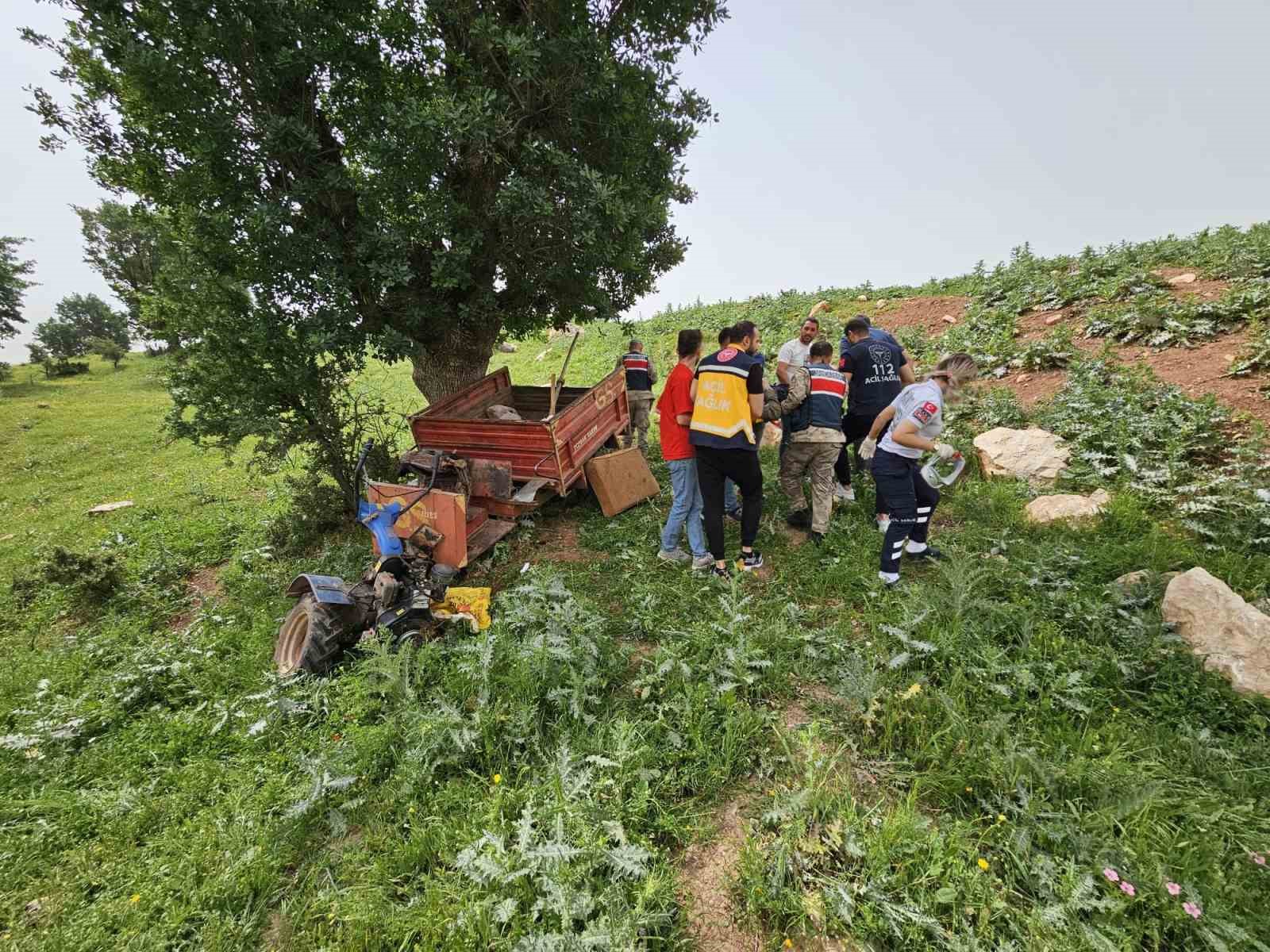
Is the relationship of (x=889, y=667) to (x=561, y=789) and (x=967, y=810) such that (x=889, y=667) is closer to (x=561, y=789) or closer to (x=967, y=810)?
(x=967, y=810)

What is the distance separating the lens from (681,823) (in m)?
2.73

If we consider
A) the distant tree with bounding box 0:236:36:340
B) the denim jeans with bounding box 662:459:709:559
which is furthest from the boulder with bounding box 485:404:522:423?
the distant tree with bounding box 0:236:36:340

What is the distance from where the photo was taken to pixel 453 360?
7332 millimetres

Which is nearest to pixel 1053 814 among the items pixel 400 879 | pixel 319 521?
Result: pixel 400 879

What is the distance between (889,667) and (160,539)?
1036 centimetres

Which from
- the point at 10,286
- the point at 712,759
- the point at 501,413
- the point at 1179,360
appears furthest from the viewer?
the point at 10,286

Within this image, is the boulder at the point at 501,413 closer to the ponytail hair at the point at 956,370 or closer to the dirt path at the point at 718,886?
the ponytail hair at the point at 956,370

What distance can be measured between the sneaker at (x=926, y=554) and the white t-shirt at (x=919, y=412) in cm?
110

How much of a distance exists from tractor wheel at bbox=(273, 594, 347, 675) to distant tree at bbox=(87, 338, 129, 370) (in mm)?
41142

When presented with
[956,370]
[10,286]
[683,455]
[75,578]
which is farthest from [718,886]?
[10,286]

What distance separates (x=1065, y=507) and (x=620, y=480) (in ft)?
15.7

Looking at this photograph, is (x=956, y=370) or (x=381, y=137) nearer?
(x=956, y=370)

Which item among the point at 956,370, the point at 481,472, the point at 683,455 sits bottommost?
the point at 481,472

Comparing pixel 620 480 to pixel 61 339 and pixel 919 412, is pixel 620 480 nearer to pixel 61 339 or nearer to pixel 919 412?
pixel 919 412
